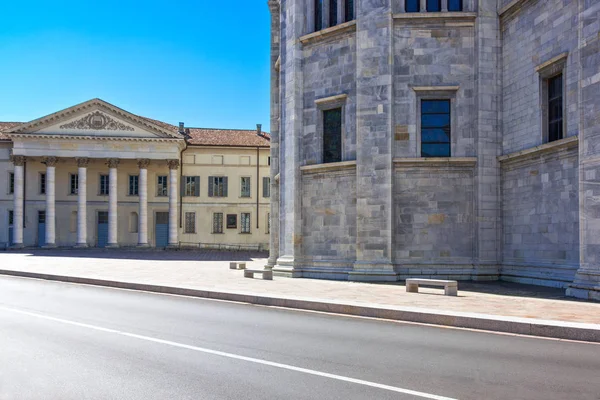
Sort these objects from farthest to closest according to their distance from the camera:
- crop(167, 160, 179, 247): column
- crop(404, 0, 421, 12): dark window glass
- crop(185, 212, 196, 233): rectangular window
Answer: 1. crop(185, 212, 196, 233): rectangular window
2. crop(167, 160, 179, 247): column
3. crop(404, 0, 421, 12): dark window glass

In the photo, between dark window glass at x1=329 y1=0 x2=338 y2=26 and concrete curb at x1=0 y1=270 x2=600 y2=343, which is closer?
concrete curb at x1=0 y1=270 x2=600 y2=343

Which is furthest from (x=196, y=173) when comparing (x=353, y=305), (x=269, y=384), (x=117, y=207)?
(x=269, y=384)

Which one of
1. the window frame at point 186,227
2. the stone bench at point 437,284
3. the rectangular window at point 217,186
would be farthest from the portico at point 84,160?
the stone bench at point 437,284

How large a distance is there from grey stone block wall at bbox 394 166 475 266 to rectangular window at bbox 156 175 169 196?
44.7m

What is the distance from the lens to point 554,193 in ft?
55.9

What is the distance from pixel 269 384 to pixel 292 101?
16623mm

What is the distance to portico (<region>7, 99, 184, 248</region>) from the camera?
5650cm

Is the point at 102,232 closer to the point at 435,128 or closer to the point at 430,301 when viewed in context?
the point at 435,128

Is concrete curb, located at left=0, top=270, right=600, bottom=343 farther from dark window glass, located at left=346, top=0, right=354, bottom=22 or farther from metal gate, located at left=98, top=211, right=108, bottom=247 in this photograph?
metal gate, located at left=98, top=211, right=108, bottom=247

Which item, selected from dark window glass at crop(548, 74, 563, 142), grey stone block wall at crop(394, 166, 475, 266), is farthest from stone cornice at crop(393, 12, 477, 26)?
grey stone block wall at crop(394, 166, 475, 266)

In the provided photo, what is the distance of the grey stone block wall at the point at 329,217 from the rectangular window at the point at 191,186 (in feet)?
135

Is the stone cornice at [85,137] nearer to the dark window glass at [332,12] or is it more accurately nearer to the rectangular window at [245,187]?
the rectangular window at [245,187]

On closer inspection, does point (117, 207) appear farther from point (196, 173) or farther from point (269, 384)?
point (269, 384)

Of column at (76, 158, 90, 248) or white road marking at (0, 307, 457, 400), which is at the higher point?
column at (76, 158, 90, 248)
